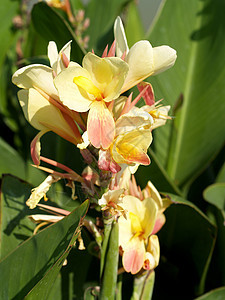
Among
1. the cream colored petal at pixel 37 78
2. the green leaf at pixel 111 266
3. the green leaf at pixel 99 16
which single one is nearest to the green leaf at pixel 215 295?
the green leaf at pixel 111 266

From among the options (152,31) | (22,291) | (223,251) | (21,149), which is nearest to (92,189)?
(22,291)

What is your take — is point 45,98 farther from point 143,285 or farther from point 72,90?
point 143,285

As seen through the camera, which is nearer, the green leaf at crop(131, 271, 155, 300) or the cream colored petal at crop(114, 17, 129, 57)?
the cream colored petal at crop(114, 17, 129, 57)

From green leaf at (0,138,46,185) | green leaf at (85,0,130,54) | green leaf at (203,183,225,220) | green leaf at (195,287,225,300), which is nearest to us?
green leaf at (195,287,225,300)

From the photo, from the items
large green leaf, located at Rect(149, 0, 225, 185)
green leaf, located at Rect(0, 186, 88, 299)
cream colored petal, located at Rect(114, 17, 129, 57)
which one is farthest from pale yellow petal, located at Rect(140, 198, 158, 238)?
large green leaf, located at Rect(149, 0, 225, 185)

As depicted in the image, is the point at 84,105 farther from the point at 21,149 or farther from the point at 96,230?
the point at 21,149

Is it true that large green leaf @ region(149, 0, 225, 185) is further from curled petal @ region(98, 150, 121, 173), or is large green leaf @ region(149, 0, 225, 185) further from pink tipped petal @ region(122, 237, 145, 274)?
curled petal @ region(98, 150, 121, 173)
